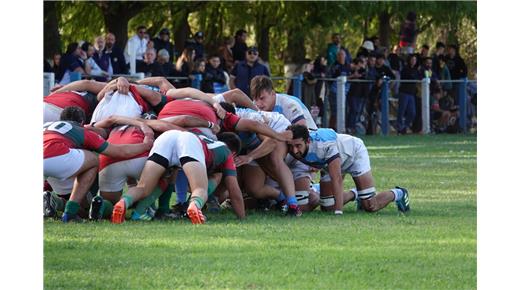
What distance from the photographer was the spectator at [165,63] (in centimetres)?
2570

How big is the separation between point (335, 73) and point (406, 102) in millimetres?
A: 1965

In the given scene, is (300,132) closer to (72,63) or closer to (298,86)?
(72,63)

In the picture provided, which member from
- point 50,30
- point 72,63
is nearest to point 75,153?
point 72,63

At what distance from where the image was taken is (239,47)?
28500 millimetres

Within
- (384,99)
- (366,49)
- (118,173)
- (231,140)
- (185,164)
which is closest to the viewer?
(185,164)

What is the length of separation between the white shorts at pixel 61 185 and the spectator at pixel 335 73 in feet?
53.6

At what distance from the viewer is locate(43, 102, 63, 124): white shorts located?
43.9ft

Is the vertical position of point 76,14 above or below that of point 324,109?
above

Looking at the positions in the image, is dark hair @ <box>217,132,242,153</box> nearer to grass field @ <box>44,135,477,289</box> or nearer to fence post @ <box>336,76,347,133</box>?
grass field @ <box>44,135,477,289</box>
